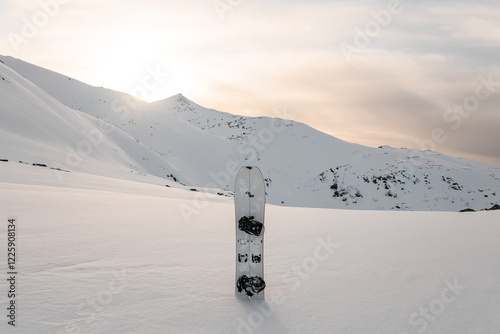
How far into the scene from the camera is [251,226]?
2492 millimetres

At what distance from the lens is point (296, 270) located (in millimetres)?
3113

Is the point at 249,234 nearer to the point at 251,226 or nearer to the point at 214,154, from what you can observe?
the point at 251,226

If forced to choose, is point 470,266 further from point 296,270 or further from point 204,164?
point 204,164

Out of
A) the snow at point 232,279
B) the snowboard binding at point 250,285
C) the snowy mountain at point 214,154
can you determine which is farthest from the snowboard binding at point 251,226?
the snowy mountain at point 214,154

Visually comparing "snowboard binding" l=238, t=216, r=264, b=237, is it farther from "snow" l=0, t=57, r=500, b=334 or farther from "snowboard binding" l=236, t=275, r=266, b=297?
"snow" l=0, t=57, r=500, b=334

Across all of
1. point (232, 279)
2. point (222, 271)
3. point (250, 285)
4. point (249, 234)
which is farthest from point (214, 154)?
point (250, 285)

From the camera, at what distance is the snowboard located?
248 cm

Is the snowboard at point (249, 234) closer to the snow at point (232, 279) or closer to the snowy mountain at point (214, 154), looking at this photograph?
the snow at point (232, 279)

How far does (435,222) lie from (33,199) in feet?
24.0

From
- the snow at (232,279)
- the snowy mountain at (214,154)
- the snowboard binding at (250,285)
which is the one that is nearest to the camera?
the snow at (232,279)

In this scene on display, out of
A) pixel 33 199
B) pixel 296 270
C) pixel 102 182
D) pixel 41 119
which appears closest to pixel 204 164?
pixel 41 119

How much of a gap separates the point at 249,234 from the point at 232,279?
0.56 m

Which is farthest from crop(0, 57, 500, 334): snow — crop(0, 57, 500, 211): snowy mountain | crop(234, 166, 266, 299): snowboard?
crop(0, 57, 500, 211): snowy mountain

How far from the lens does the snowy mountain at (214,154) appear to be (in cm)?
1825
